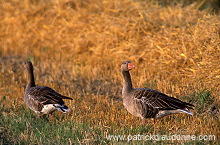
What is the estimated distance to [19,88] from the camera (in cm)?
1016

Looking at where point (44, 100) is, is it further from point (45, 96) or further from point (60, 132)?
point (60, 132)

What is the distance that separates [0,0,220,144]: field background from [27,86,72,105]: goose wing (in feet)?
1.58

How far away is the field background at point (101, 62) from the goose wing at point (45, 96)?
19.0 inches

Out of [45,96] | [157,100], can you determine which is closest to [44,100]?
[45,96]

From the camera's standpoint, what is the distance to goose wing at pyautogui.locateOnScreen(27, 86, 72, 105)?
7234mm

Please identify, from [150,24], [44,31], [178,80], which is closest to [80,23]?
[44,31]

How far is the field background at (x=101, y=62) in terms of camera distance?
6734mm

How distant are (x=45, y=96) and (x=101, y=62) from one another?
5.49m

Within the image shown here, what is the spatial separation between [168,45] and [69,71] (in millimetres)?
4015

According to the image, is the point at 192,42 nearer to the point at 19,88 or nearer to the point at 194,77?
the point at 194,77

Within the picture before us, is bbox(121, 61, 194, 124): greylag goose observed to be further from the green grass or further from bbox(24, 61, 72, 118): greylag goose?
bbox(24, 61, 72, 118): greylag goose

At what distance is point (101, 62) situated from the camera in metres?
12.7

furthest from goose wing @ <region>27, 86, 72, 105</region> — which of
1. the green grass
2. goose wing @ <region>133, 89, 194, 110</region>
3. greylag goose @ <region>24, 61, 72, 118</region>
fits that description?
goose wing @ <region>133, 89, 194, 110</region>

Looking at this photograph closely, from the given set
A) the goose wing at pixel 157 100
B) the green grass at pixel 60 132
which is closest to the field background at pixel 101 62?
the green grass at pixel 60 132
